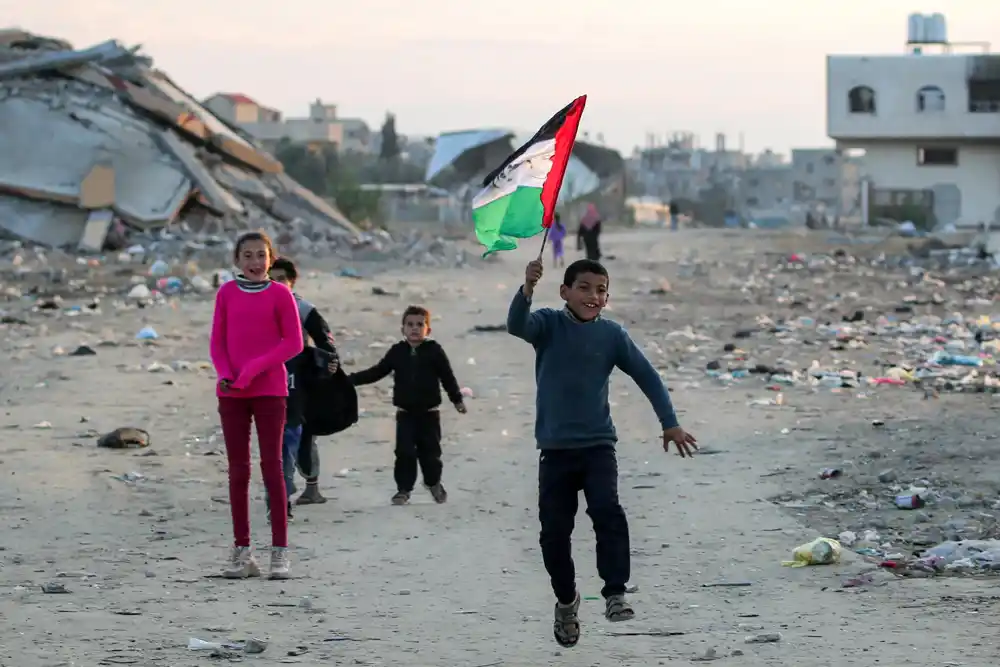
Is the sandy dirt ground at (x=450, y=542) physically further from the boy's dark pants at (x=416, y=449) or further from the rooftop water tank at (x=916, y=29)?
the rooftop water tank at (x=916, y=29)

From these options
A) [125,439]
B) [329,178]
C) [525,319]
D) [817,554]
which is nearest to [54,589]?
[525,319]

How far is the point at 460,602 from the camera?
6.42m

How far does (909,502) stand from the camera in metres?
8.38

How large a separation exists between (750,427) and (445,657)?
643 cm

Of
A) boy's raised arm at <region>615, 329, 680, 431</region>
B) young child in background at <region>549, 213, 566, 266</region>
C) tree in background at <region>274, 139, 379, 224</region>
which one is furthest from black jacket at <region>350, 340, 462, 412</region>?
tree in background at <region>274, 139, 379, 224</region>

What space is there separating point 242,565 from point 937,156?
61094mm

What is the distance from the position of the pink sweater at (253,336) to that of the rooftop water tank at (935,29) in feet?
214

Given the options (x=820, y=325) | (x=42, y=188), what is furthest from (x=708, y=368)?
(x=42, y=188)

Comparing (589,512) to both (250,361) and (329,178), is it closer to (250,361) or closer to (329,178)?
(250,361)

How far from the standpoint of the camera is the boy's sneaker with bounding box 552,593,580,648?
Result: 18.2ft

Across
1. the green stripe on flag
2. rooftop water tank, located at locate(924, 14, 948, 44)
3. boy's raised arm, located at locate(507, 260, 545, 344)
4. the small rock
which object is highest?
rooftop water tank, located at locate(924, 14, 948, 44)

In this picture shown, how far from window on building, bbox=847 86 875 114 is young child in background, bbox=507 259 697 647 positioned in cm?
6122

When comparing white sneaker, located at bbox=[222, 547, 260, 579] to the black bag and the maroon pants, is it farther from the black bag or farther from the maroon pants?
the black bag

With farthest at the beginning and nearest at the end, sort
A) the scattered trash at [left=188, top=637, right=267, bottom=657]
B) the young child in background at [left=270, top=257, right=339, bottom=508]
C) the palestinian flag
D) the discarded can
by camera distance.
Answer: the discarded can, the young child in background at [left=270, top=257, right=339, bottom=508], the palestinian flag, the scattered trash at [left=188, top=637, right=267, bottom=657]
